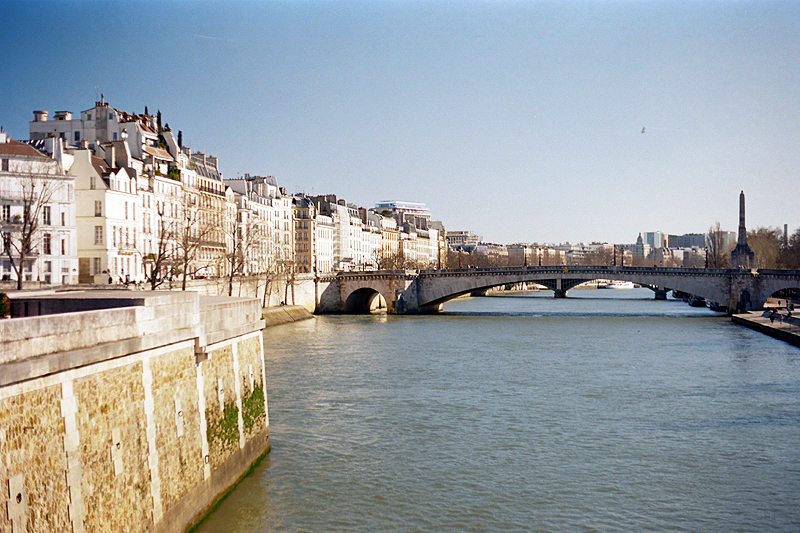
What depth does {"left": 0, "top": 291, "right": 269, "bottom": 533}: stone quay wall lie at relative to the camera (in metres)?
7.70

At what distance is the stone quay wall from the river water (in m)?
1.36

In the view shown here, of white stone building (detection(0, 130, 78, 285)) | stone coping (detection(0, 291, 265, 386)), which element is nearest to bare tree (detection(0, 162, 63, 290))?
white stone building (detection(0, 130, 78, 285))

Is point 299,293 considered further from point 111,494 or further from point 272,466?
point 111,494

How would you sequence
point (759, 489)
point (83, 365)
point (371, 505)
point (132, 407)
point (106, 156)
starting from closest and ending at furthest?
point (83, 365), point (132, 407), point (371, 505), point (759, 489), point (106, 156)

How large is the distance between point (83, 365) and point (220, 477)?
4926 millimetres

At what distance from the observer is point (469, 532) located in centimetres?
1276

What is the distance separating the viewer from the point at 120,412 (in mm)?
9672

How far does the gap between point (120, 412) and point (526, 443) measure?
1043cm

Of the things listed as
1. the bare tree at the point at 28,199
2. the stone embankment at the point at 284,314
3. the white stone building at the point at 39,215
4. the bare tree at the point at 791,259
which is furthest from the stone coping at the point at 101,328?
the bare tree at the point at 791,259

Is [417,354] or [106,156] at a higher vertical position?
[106,156]

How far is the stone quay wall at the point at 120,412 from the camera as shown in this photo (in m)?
7.70

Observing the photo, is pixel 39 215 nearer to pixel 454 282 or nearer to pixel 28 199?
pixel 28 199

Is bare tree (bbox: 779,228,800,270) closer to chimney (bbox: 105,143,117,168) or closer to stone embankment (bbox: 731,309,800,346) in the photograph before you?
stone embankment (bbox: 731,309,800,346)

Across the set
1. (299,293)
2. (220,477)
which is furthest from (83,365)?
(299,293)
